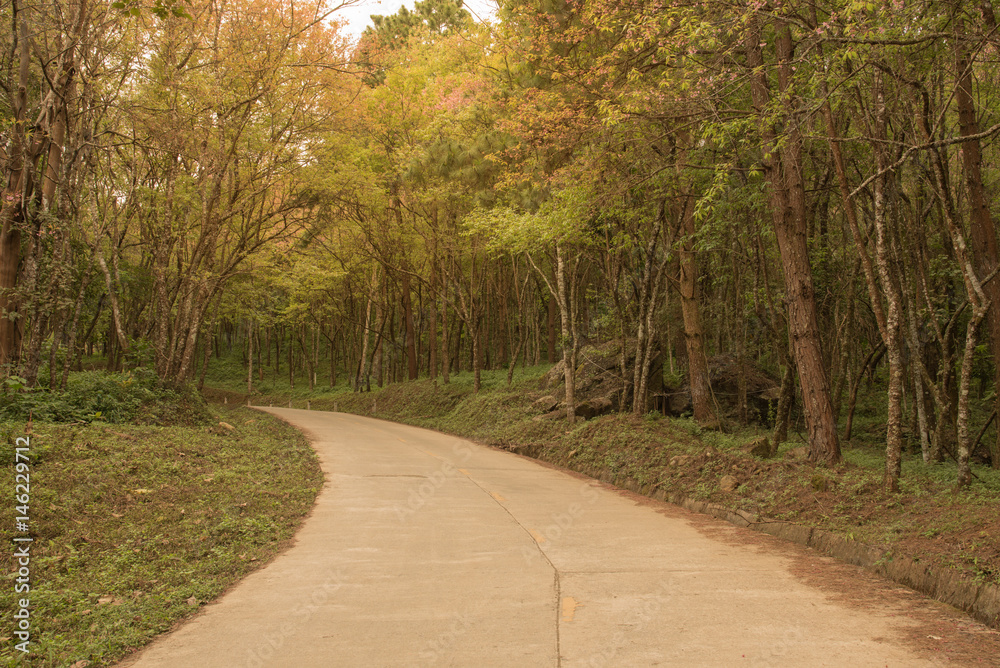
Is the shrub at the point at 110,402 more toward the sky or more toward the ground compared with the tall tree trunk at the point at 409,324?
more toward the ground

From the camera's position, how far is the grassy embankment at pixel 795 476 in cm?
714

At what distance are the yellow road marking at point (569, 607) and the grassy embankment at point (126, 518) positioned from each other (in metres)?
3.16

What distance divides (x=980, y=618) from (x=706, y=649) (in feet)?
9.38
